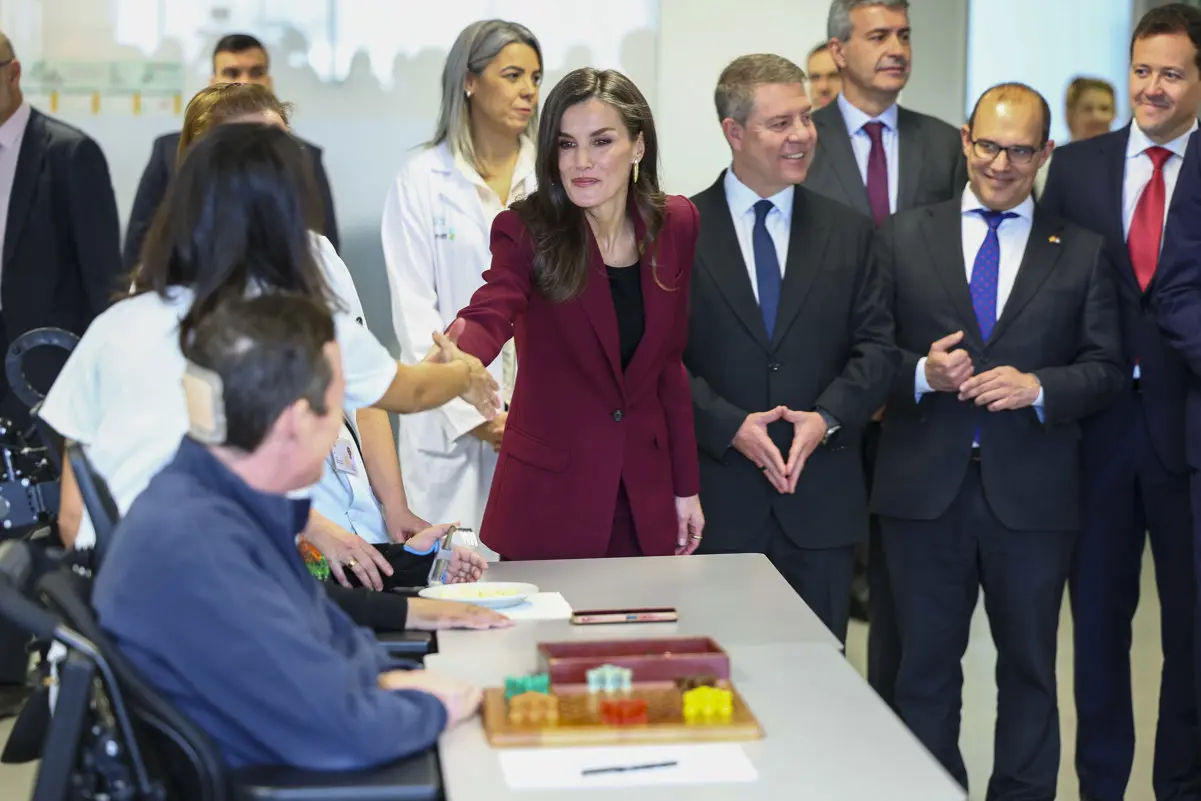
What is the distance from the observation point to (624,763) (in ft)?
6.86

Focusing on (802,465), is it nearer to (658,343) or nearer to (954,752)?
(658,343)

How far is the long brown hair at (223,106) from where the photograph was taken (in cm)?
309

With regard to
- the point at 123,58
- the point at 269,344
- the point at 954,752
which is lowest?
the point at 954,752

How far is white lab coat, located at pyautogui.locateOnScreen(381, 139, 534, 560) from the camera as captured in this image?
473 cm

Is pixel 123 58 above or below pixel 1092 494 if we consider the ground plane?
above

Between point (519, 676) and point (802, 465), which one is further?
point (802, 465)

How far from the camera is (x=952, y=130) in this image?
4758 millimetres

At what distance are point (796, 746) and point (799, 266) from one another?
2.02 m

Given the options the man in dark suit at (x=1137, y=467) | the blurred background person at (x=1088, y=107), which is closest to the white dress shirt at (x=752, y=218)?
the man in dark suit at (x=1137, y=467)

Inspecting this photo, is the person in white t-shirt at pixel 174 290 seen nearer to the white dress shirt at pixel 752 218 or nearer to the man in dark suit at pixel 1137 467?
the white dress shirt at pixel 752 218

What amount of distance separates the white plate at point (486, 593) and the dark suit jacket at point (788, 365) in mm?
1074

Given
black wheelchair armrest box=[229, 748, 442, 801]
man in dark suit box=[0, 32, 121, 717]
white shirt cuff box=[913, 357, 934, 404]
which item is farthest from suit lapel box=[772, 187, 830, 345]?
man in dark suit box=[0, 32, 121, 717]

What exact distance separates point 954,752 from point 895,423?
0.85 metres

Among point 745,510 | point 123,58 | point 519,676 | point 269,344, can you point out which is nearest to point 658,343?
point 745,510
